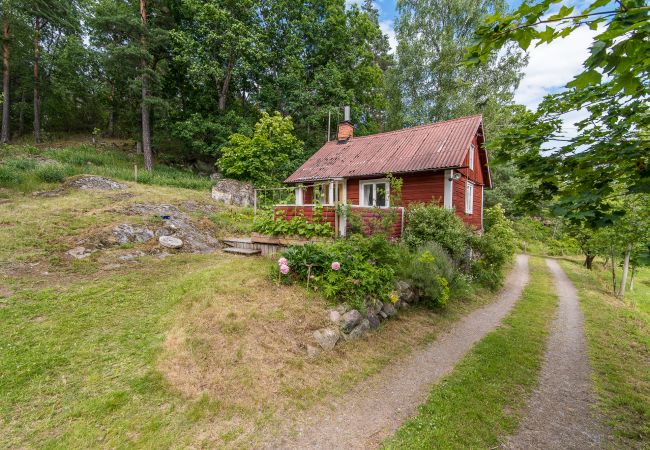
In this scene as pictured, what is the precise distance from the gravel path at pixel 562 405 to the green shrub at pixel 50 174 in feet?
61.9

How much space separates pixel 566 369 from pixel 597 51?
5.67 metres

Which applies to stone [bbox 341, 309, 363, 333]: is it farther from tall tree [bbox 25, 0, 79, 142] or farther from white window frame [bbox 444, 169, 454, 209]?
tall tree [bbox 25, 0, 79, 142]

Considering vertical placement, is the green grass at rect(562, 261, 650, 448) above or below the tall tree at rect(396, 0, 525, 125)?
below

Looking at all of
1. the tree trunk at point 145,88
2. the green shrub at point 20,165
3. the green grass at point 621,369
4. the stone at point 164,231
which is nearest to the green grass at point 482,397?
the green grass at point 621,369

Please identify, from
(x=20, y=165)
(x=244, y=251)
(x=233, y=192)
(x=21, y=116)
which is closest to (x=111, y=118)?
(x=21, y=116)

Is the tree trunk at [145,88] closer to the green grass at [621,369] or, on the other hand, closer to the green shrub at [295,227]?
the green shrub at [295,227]

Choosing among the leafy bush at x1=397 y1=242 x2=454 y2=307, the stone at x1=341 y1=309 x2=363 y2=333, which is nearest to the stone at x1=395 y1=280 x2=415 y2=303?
the leafy bush at x1=397 y1=242 x2=454 y2=307

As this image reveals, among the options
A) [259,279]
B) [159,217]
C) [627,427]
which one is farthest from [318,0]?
[627,427]

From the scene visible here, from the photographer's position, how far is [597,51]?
1804 mm

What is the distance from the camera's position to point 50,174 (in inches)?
529

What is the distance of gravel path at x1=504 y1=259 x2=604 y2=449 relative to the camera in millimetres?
3305

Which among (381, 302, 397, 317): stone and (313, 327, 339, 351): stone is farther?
(381, 302, 397, 317): stone

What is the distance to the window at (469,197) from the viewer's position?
42.8 ft

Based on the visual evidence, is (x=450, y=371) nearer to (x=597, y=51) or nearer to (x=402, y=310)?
(x=402, y=310)
